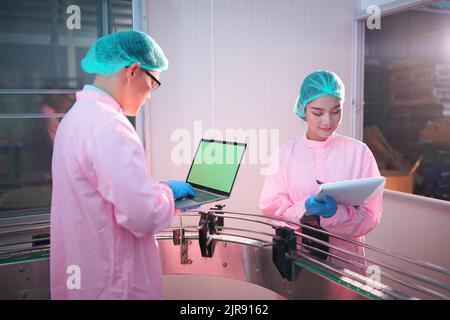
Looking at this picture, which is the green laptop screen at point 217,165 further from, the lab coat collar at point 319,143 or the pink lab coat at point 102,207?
the lab coat collar at point 319,143

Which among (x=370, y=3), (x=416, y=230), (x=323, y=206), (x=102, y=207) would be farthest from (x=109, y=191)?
(x=370, y=3)

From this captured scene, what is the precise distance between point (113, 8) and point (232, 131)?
99cm

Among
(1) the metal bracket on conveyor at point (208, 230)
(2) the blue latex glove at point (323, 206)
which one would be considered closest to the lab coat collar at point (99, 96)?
(1) the metal bracket on conveyor at point (208, 230)

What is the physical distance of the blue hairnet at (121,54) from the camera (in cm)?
107

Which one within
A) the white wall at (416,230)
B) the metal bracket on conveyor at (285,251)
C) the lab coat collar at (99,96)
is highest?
the lab coat collar at (99,96)

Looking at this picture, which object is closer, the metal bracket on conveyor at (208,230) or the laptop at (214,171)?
the laptop at (214,171)

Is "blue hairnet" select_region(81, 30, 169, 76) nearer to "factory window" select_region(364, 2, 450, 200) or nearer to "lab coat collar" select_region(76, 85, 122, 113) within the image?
"lab coat collar" select_region(76, 85, 122, 113)

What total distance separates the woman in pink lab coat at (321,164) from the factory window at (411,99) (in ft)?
5.69

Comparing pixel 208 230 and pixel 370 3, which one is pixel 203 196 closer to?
pixel 208 230

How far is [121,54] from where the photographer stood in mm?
1076

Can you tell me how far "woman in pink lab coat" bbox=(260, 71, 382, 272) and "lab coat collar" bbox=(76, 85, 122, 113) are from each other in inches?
29.0

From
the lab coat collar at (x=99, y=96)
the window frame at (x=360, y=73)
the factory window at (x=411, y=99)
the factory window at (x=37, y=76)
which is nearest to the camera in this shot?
the lab coat collar at (x=99, y=96)
